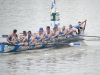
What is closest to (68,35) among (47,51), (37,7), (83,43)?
(83,43)

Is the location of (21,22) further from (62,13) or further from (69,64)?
(69,64)

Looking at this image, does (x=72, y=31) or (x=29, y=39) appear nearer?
(x=29, y=39)

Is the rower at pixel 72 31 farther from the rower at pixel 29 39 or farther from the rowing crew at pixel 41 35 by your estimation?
the rower at pixel 29 39

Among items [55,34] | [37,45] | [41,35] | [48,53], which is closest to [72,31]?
[55,34]

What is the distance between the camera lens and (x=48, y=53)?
29188mm

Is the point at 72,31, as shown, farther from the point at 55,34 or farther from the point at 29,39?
the point at 29,39

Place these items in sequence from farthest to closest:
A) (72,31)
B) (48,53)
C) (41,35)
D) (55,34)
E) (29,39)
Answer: (72,31), (55,34), (41,35), (29,39), (48,53)

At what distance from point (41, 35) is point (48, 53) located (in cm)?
191

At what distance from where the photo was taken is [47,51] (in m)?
29.8

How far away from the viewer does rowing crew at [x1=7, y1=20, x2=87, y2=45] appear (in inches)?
1142

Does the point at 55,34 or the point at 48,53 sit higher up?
the point at 55,34

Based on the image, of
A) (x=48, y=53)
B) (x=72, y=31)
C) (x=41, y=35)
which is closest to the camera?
(x=48, y=53)

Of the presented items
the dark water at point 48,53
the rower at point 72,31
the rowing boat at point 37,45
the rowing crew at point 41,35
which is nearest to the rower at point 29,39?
the rowing crew at point 41,35

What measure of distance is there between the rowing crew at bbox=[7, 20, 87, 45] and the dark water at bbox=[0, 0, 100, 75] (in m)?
0.73
